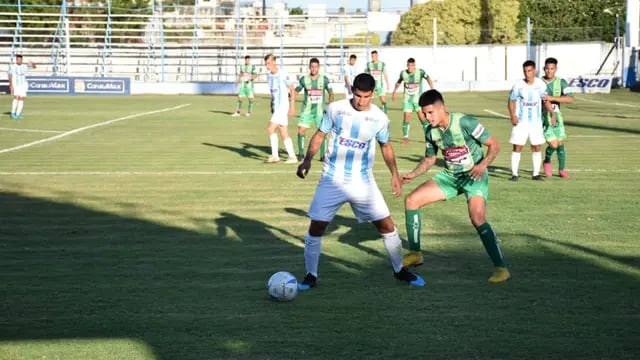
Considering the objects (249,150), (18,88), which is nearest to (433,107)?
(249,150)

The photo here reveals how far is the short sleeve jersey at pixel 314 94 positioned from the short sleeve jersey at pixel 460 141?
35.4ft

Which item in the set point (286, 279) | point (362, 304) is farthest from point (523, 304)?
point (286, 279)

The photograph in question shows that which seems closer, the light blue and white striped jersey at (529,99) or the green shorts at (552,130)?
the light blue and white striped jersey at (529,99)

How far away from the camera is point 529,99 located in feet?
54.9

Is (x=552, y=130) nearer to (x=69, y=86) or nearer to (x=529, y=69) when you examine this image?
(x=529, y=69)

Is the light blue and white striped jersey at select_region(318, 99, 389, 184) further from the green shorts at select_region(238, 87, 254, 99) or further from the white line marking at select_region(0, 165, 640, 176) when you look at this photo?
the green shorts at select_region(238, 87, 254, 99)

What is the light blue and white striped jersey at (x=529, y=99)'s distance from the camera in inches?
655

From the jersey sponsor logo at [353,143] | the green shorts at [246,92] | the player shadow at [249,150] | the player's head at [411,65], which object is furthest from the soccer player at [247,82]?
the jersey sponsor logo at [353,143]

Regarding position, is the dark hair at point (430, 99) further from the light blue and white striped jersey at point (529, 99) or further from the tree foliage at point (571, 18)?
the tree foliage at point (571, 18)

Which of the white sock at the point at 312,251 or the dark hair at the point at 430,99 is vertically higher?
the dark hair at the point at 430,99

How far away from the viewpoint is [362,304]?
8.63 m

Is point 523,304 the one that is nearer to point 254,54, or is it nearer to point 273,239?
point 273,239

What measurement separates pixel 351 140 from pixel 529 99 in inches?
330

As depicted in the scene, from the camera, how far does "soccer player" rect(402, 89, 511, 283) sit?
9391mm
